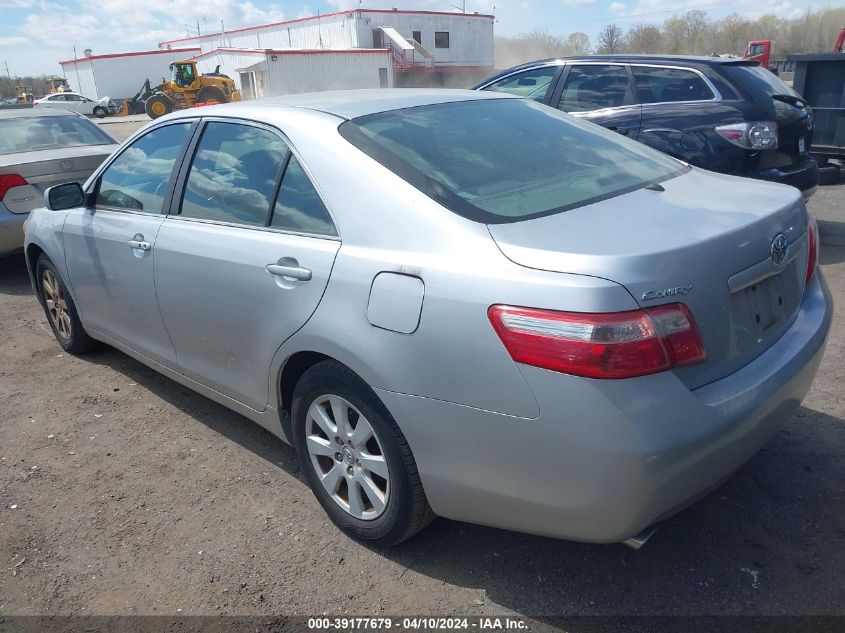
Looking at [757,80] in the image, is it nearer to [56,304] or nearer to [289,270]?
[289,270]

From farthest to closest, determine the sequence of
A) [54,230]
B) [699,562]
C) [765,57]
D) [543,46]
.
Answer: [543,46]
[765,57]
[54,230]
[699,562]

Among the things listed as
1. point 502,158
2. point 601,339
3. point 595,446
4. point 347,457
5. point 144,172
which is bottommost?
point 347,457

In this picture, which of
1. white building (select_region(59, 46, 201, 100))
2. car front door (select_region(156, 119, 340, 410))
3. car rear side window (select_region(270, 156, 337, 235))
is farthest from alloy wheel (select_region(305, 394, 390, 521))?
white building (select_region(59, 46, 201, 100))

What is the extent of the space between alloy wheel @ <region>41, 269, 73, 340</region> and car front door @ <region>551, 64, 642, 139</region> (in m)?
4.60

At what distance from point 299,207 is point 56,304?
2946 mm

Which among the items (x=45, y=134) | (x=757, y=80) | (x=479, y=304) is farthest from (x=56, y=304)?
(x=757, y=80)

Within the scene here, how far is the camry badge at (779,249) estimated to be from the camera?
2324 millimetres

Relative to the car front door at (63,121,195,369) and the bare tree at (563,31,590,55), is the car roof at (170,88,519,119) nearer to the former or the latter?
the car front door at (63,121,195,369)

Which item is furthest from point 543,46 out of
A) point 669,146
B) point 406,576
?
point 406,576

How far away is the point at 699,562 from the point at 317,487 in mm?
1490

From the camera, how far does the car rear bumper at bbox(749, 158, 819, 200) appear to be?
578 cm

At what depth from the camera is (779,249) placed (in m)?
2.35

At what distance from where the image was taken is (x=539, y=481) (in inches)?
80.5

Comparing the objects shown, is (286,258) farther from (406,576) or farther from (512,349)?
(406,576)
